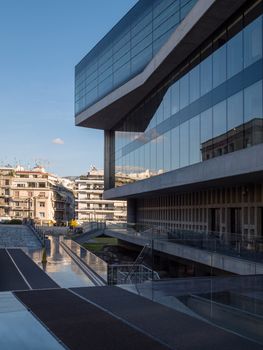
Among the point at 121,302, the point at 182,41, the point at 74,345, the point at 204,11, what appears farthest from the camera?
the point at 182,41

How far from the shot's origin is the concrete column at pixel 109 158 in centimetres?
6469

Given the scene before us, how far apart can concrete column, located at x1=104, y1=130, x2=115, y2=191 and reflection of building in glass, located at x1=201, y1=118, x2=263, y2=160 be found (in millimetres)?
32282

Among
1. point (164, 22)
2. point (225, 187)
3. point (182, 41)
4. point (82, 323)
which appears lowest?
point (82, 323)

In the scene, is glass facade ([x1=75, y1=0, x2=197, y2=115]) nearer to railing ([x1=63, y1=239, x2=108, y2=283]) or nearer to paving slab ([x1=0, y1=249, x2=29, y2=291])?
railing ([x1=63, y1=239, x2=108, y2=283])

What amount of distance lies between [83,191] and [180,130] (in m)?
111

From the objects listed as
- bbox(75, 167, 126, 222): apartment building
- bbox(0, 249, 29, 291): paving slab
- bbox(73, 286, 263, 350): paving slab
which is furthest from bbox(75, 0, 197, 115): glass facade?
bbox(75, 167, 126, 222): apartment building

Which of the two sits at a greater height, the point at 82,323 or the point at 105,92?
the point at 105,92

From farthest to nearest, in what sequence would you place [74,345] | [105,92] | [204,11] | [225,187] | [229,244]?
[105,92], [225,187], [204,11], [229,244], [74,345]

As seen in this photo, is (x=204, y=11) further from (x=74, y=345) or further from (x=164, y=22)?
(x=74, y=345)

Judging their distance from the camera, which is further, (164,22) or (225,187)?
(164,22)

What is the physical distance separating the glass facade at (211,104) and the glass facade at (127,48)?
Answer: 11.0 feet

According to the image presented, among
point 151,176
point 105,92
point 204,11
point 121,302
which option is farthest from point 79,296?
point 105,92

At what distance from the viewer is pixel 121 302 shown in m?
10.8

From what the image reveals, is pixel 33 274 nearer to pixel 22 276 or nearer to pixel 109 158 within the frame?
pixel 22 276
